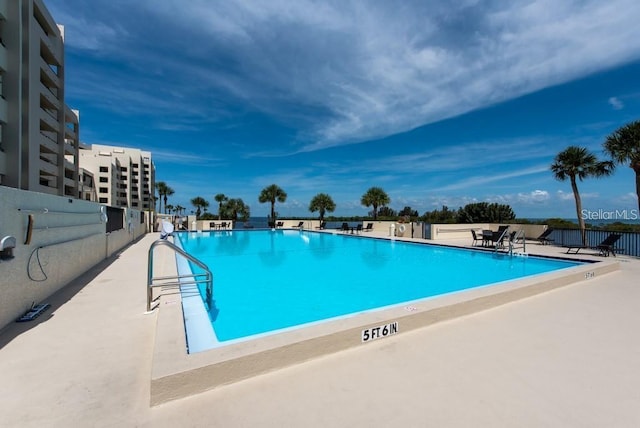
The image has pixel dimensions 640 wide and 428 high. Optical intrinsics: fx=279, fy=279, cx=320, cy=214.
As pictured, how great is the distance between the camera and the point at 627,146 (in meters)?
10.1

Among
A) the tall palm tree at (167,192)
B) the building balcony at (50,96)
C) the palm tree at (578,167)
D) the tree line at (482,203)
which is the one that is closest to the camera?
the tree line at (482,203)

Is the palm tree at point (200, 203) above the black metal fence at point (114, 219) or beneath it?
above

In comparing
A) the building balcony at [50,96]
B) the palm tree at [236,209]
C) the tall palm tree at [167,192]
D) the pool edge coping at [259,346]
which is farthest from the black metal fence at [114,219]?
the tall palm tree at [167,192]

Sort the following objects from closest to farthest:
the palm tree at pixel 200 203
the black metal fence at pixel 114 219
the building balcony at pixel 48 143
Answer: the black metal fence at pixel 114 219, the building balcony at pixel 48 143, the palm tree at pixel 200 203

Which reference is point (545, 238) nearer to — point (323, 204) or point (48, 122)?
point (323, 204)

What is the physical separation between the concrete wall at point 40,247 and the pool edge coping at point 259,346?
1642 millimetres

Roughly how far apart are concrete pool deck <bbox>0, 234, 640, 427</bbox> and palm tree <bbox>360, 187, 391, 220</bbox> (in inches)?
1003

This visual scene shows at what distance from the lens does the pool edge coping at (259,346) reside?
2.03 m

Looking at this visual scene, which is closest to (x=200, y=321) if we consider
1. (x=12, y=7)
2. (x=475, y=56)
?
(x=475, y=56)

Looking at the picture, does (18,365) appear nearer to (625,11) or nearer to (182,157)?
(625,11)

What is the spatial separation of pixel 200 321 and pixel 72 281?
341cm

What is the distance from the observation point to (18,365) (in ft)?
7.79

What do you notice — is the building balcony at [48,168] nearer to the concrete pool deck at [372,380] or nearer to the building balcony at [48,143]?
the building balcony at [48,143]

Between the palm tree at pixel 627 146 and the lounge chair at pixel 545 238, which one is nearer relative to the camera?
the palm tree at pixel 627 146
